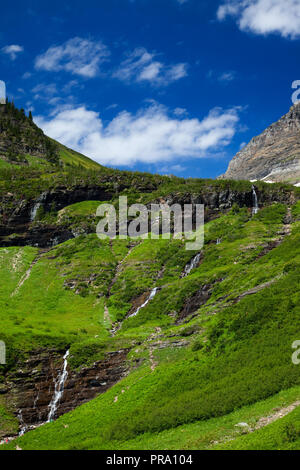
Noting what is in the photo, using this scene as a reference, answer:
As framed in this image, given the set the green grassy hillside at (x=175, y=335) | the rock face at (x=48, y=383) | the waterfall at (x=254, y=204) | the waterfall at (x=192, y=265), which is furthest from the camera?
the waterfall at (x=254, y=204)

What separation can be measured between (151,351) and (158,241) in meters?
53.6

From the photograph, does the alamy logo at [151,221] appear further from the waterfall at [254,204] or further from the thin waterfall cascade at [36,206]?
the thin waterfall cascade at [36,206]

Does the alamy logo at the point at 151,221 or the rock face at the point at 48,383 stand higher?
the alamy logo at the point at 151,221

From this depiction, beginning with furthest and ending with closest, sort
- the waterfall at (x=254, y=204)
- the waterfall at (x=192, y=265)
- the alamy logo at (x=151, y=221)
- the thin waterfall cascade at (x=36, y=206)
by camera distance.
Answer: the thin waterfall cascade at (x=36, y=206)
the waterfall at (x=254, y=204)
the alamy logo at (x=151, y=221)
the waterfall at (x=192, y=265)

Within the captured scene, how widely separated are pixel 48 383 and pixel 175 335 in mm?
15375

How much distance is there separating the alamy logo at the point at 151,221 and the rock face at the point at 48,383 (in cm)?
5608

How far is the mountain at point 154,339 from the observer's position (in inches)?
1014

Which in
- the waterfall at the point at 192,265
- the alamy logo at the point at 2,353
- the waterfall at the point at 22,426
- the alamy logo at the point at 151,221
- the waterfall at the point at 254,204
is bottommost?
the waterfall at the point at 22,426

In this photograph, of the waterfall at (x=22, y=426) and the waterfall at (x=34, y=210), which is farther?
the waterfall at (x=34, y=210)

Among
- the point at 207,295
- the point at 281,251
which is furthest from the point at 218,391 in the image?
A: the point at 281,251

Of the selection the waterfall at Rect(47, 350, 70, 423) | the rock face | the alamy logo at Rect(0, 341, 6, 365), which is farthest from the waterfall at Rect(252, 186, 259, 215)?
the alamy logo at Rect(0, 341, 6, 365)

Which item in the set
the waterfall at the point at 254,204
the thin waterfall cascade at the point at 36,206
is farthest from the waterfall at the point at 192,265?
the thin waterfall cascade at the point at 36,206

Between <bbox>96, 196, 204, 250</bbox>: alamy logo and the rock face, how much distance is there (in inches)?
2208

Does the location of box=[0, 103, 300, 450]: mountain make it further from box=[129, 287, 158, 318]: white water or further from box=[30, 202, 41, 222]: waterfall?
box=[30, 202, 41, 222]: waterfall
